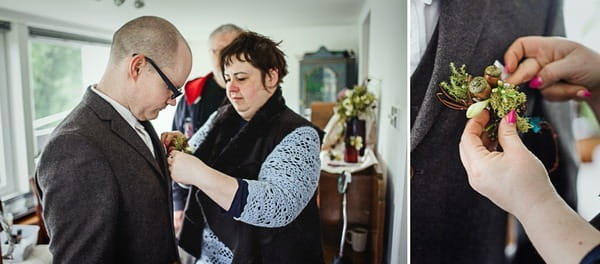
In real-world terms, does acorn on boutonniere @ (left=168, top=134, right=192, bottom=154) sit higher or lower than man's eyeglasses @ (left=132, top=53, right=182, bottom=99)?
lower

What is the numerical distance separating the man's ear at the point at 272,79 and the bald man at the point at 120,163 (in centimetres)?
18

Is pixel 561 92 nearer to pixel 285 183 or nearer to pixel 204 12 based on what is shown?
pixel 285 183

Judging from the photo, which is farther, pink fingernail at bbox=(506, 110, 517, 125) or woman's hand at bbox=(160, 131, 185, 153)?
pink fingernail at bbox=(506, 110, 517, 125)

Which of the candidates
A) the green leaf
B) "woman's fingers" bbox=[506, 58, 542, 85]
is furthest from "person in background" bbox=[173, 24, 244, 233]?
"woman's fingers" bbox=[506, 58, 542, 85]

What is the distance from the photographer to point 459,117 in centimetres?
108

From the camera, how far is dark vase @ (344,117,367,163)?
1.13 metres

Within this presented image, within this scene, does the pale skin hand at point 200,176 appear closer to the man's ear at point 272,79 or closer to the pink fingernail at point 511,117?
the man's ear at point 272,79

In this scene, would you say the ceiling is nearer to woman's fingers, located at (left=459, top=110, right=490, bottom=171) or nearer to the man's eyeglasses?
the man's eyeglasses

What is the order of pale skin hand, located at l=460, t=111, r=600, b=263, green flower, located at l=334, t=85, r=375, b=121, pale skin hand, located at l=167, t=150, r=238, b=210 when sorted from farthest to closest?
1. green flower, located at l=334, t=85, r=375, b=121
2. pale skin hand, located at l=460, t=111, r=600, b=263
3. pale skin hand, located at l=167, t=150, r=238, b=210

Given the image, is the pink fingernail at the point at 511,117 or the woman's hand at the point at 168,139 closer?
the woman's hand at the point at 168,139

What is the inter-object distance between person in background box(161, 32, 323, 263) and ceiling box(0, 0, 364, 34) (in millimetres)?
70

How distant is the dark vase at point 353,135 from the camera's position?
3.70 feet

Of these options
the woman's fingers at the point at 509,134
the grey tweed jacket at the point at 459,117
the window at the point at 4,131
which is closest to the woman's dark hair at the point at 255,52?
the grey tweed jacket at the point at 459,117

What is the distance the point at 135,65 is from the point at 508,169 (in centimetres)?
90
